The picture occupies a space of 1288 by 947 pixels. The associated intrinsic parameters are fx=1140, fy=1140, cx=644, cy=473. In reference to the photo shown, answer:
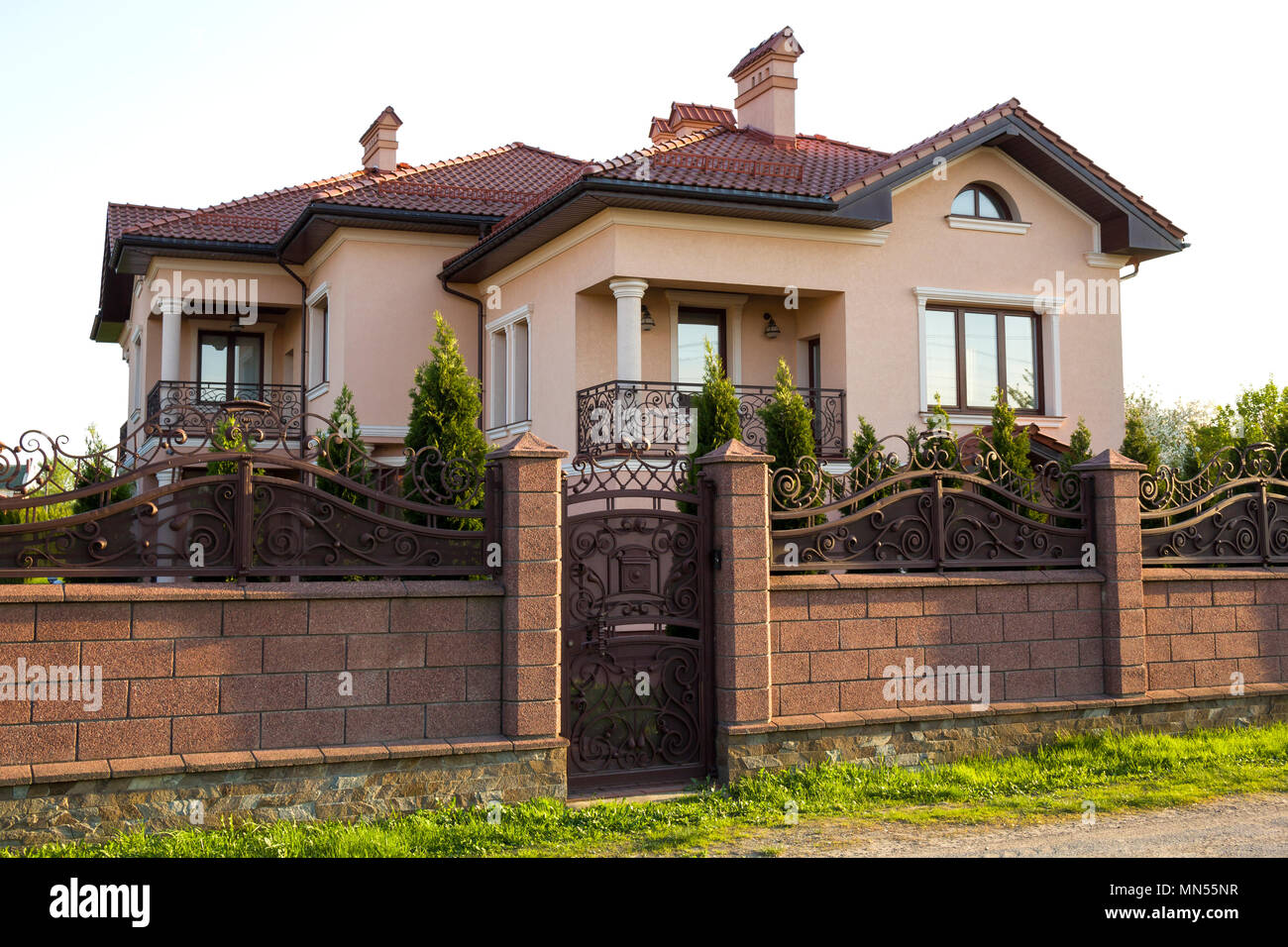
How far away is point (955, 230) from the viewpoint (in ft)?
51.1

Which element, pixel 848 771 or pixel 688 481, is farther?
pixel 688 481

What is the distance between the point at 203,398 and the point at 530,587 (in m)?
15.0

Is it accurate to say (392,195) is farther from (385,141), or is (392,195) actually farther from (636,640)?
(636,640)

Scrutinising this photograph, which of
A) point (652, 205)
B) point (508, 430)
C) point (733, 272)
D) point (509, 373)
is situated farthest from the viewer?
point (509, 373)

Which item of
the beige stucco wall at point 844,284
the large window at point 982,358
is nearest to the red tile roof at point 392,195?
the beige stucco wall at point 844,284

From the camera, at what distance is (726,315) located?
15.9 m

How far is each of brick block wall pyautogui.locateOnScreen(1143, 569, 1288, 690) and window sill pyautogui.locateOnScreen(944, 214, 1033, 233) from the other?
7.33 meters

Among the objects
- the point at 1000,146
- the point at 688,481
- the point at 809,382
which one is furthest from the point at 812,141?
the point at 688,481

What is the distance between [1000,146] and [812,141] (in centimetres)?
314

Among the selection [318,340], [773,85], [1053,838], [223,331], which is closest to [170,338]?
[318,340]

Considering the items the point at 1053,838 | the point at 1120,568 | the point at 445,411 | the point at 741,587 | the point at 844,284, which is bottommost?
the point at 1053,838

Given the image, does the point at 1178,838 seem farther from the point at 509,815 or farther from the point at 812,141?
the point at 812,141

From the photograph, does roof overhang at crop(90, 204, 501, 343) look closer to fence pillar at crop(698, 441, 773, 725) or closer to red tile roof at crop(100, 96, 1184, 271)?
red tile roof at crop(100, 96, 1184, 271)

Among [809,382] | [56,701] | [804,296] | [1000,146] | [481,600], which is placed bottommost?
[56,701]
